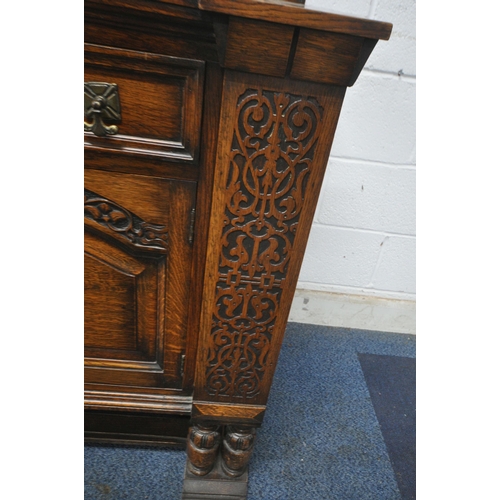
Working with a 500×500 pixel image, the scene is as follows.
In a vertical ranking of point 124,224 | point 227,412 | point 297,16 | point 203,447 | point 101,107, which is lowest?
point 203,447

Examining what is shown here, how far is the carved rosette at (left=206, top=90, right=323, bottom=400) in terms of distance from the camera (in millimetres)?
464

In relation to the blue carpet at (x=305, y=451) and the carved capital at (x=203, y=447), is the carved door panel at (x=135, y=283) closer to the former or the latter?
the carved capital at (x=203, y=447)

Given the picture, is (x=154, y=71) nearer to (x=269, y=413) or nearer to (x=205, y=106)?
(x=205, y=106)

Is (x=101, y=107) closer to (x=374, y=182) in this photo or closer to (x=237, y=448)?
(x=237, y=448)

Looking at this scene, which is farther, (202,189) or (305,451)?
(305,451)

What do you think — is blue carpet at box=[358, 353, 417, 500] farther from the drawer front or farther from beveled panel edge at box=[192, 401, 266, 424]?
the drawer front

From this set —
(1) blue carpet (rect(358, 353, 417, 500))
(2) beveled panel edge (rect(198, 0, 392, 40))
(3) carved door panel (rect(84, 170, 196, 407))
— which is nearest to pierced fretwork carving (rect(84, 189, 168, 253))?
(3) carved door panel (rect(84, 170, 196, 407))

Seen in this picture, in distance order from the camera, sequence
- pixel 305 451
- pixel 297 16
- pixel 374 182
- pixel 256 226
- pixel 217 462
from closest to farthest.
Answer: pixel 297 16, pixel 256 226, pixel 217 462, pixel 305 451, pixel 374 182

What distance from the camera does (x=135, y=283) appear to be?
2.06 ft

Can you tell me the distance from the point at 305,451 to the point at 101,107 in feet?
2.75

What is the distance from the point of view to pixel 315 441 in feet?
3.09

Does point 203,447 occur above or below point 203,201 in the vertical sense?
below

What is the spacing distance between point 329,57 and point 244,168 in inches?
6.2

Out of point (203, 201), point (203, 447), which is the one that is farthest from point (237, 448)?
point (203, 201)
